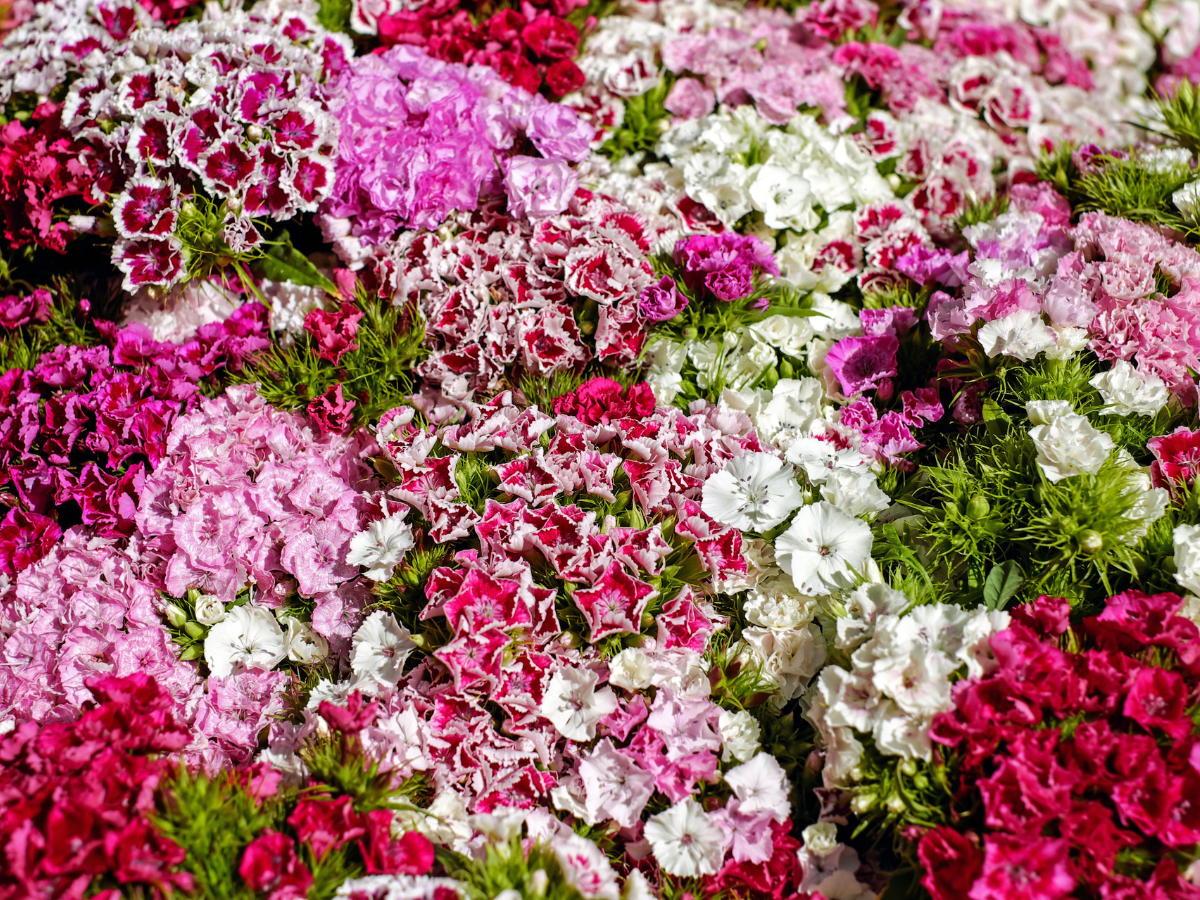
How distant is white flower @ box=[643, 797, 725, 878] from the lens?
217cm

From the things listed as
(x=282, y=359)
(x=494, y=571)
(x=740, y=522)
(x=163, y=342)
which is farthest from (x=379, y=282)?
(x=740, y=522)

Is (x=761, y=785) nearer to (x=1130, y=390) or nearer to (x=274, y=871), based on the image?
(x=274, y=871)

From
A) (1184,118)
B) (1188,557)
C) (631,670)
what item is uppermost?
(1184,118)

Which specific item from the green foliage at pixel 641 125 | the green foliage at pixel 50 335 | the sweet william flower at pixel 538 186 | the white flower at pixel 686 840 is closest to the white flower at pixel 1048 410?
the white flower at pixel 686 840

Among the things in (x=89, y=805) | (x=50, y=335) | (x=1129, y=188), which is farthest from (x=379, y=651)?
(x=1129, y=188)

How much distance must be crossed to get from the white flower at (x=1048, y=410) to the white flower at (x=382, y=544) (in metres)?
1.85

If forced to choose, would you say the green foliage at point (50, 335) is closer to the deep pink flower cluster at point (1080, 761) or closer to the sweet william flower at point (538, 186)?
the sweet william flower at point (538, 186)

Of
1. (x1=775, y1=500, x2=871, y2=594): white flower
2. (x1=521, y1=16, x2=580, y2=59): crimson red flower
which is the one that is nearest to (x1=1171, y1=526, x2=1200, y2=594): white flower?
(x1=775, y1=500, x2=871, y2=594): white flower

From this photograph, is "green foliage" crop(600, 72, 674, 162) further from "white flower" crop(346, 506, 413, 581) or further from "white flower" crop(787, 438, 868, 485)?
"white flower" crop(346, 506, 413, 581)

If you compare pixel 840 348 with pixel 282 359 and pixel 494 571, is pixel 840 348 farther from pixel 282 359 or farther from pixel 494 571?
pixel 282 359

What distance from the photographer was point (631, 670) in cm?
240

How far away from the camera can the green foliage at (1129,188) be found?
10.5 ft

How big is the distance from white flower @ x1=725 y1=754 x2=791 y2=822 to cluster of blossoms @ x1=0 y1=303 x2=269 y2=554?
2.08 m

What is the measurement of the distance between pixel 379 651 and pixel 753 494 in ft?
3.93
